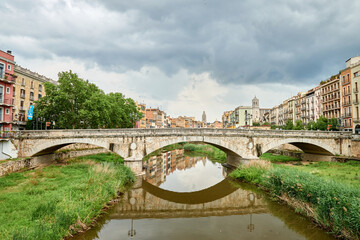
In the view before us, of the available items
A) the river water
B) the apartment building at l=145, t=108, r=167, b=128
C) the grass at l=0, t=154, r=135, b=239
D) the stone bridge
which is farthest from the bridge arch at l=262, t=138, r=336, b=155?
the apartment building at l=145, t=108, r=167, b=128

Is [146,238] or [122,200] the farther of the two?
[122,200]

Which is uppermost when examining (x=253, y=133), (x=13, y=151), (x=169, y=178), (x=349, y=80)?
(x=349, y=80)

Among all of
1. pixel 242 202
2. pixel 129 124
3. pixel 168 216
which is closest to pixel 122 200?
pixel 168 216

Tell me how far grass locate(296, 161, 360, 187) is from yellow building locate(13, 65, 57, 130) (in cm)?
4489

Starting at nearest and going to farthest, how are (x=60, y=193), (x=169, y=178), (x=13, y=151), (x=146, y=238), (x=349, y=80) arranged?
(x=146, y=238), (x=60, y=193), (x=13, y=151), (x=169, y=178), (x=349, y=80)

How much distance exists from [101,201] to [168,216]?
14.4ft

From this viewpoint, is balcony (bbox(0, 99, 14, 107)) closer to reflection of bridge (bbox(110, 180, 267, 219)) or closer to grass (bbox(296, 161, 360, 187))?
reflection of bridge (bbox(110, 180, 267, 219))

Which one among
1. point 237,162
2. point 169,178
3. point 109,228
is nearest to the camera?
point 109,228

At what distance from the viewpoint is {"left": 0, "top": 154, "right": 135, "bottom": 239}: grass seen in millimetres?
8906

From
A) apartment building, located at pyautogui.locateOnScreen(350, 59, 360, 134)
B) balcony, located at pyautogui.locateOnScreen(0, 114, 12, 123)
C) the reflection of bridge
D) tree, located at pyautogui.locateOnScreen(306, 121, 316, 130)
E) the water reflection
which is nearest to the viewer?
the reflection of bridge

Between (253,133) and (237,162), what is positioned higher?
(253,133)

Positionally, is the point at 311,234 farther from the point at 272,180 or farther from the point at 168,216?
the point at 168,216

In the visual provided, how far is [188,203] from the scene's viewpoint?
16672mm

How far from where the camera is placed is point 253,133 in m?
27.3
